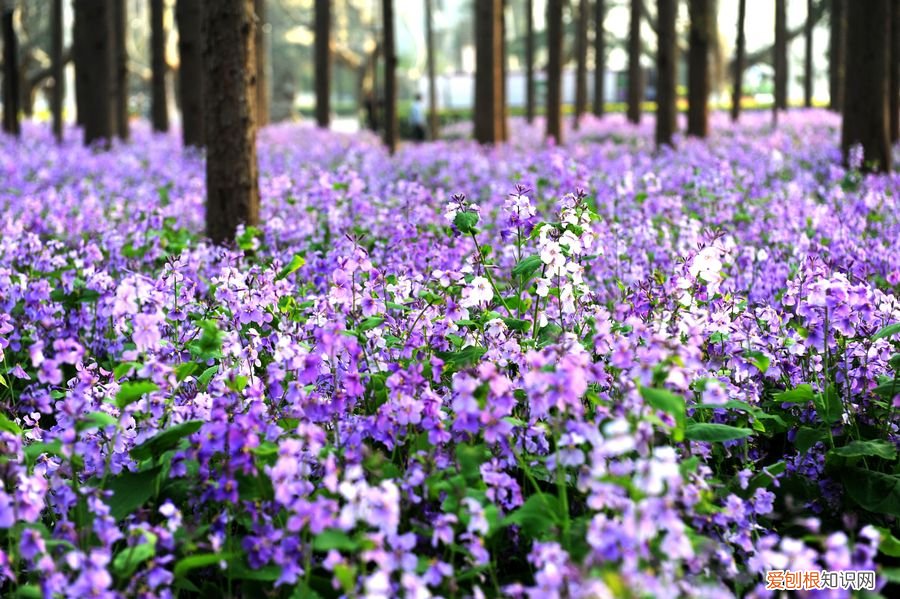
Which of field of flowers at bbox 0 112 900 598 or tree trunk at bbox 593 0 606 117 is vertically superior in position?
tree trunk at bbox 593 0 606 117

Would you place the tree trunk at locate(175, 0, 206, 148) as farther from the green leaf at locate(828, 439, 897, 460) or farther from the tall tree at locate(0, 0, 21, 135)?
the green leaf at locate(828, 439, 897, 460)

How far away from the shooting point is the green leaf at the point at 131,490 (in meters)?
3.07

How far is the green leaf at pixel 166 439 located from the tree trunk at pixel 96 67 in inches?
602

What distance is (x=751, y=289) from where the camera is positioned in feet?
18.1

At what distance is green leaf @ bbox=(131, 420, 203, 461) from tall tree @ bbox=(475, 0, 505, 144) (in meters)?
13.6

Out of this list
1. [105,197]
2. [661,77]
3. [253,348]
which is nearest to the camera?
[253,348]

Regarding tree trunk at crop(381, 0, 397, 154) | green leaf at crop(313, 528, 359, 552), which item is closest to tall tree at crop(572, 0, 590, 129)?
tree trunk at crop(381, 0, 397, 154)

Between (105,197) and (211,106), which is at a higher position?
(211,106)

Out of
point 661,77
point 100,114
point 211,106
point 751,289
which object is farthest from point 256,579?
point 100,114

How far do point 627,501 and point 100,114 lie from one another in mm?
17394

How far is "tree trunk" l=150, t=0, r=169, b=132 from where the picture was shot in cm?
2133

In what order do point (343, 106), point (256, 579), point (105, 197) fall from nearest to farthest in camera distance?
point (256, 579) < point (105, 197) < point (343, 106)

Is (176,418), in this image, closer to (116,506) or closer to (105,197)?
(116,506)

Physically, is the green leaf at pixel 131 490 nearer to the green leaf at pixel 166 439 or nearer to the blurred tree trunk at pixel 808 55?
the green leaf at pixel 166 439
